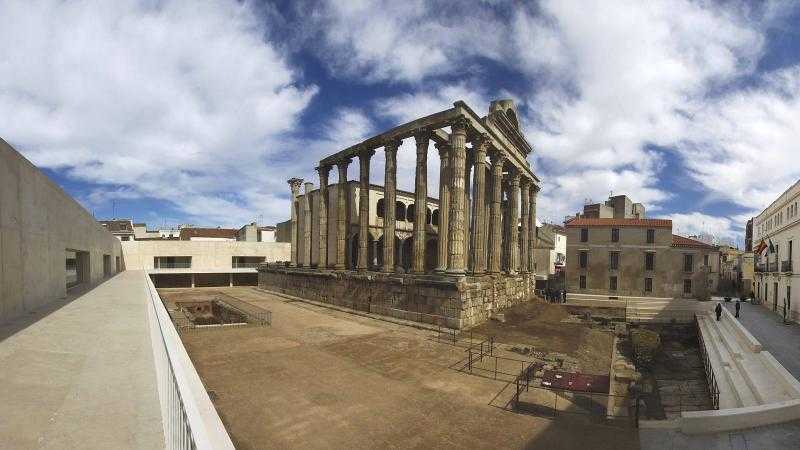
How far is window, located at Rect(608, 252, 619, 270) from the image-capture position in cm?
3641

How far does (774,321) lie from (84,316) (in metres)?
31.9

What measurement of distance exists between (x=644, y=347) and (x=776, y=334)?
5.72 metres

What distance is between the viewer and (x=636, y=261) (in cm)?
3578

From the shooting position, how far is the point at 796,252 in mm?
21297

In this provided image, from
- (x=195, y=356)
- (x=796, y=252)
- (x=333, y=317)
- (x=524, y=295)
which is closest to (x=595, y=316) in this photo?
(x=524, y=295)

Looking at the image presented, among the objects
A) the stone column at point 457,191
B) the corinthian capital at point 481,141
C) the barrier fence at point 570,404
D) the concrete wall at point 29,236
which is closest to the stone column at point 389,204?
the stone column at point 457,191

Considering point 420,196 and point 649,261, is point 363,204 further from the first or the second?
point 649,261

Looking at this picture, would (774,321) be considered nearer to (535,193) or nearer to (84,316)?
(535,193)

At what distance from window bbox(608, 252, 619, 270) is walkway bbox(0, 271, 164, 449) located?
38.8 metres

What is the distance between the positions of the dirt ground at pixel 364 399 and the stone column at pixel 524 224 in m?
19.0

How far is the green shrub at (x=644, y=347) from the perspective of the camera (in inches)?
802

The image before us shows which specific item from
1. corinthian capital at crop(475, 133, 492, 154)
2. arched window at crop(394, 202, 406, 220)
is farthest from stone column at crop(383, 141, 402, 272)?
arched window at crop(394, 202, 406, 220)

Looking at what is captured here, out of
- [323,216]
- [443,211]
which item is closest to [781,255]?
[443,211]

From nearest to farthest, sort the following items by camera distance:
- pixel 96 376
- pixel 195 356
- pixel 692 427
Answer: pixel 96 376
pixel 692 427
pixel 195 356
